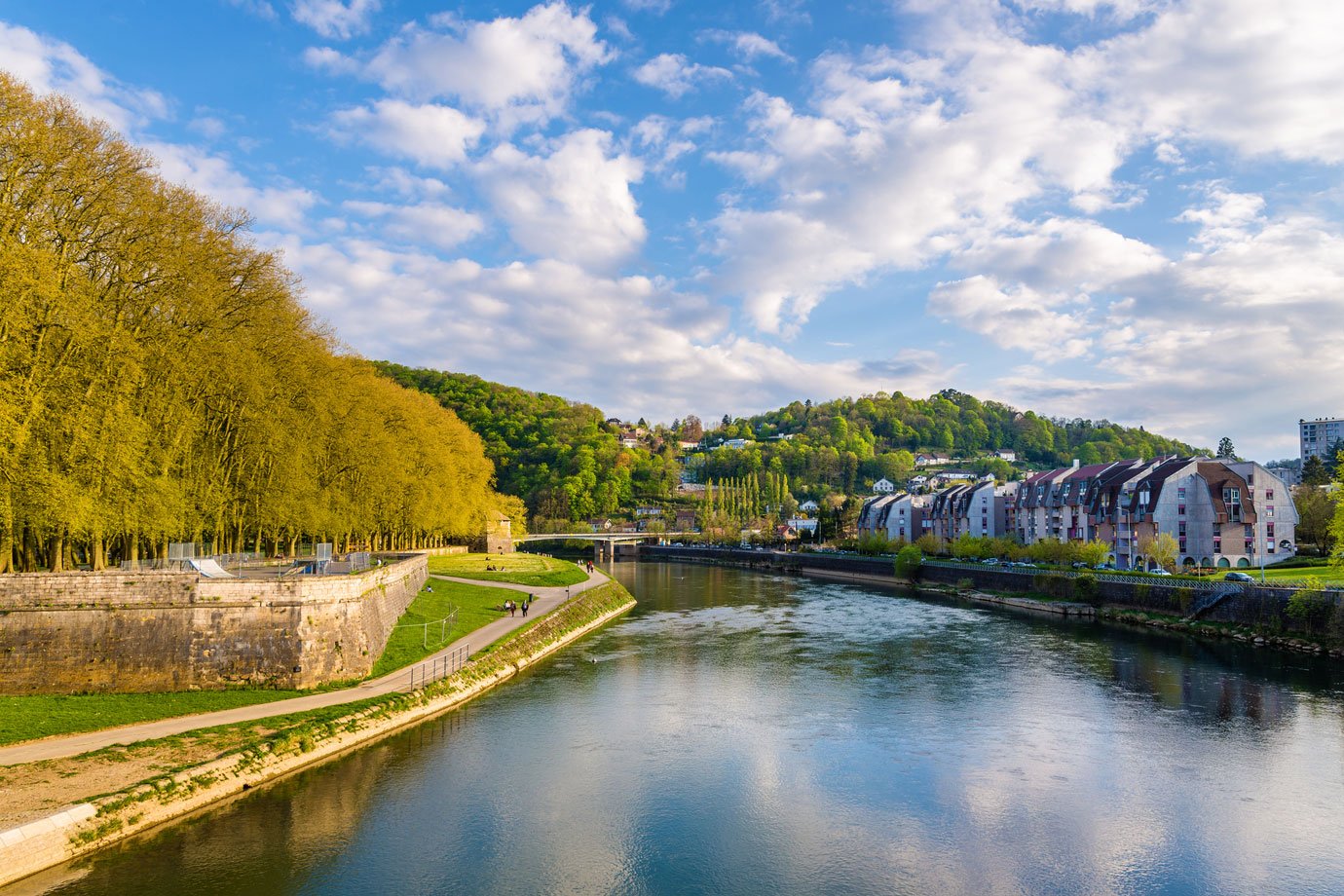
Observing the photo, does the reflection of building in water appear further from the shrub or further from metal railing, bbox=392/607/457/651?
metal railing, bbox=392/607/457/651

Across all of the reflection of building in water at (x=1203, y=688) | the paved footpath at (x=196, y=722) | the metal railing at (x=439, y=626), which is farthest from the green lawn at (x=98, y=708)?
the reflection of building in water at (x=1203, y=688)

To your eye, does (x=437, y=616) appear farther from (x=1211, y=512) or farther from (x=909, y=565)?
(x=1211, y=512)

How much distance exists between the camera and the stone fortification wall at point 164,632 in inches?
1067

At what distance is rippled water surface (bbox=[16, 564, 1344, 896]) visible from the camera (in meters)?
18.4

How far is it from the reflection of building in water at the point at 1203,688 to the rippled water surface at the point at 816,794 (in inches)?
8.3

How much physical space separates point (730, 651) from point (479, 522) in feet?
154

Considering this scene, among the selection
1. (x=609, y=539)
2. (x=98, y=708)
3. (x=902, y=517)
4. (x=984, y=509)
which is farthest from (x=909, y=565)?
(x=98, y=708)

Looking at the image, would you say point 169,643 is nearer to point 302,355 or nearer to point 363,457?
point 302,355

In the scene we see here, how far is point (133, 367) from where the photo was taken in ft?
98.4

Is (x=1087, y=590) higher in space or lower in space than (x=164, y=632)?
lower

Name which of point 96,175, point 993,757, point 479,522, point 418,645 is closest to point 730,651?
point 418,645

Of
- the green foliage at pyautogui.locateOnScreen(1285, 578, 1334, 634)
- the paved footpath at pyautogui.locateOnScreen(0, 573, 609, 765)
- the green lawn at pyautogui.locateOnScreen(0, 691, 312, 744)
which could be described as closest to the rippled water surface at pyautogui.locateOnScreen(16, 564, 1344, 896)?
the paved footpath at pyautogui.locateOnScreen(0, 573, 609, 765)

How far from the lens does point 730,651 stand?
47.3 metres

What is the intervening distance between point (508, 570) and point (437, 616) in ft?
93.4
